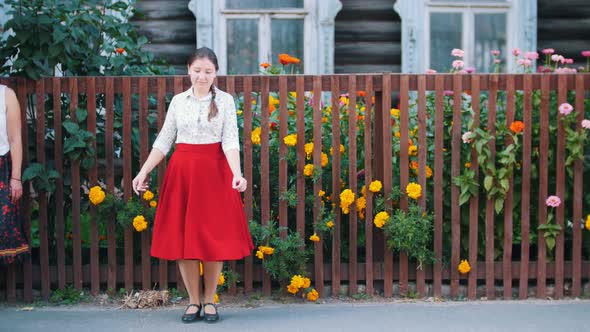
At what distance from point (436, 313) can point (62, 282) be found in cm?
226

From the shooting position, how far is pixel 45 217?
15.8 ft

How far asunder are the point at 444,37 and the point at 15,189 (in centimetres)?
433

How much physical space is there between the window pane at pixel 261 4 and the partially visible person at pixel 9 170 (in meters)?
3.07

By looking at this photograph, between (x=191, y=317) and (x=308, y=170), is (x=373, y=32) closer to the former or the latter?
(x=308, y=170)

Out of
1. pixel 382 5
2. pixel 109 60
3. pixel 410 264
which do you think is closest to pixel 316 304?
pixel 410 264

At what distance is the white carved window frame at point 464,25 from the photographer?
7.14 meters

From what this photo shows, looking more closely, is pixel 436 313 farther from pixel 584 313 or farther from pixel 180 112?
pixel 180 112

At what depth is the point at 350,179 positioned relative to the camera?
479cm

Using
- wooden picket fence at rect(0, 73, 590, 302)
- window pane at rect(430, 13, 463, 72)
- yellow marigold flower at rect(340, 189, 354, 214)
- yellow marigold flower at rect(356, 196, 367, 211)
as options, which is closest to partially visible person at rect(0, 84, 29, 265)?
wooden picket fence at rect(0, 73, 590, 302)

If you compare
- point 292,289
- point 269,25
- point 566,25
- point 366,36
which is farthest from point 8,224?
point 566,25

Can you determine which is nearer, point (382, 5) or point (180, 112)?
point (180, 112)

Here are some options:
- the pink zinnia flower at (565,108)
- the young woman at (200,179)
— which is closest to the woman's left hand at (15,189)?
the young woman at (200,179)

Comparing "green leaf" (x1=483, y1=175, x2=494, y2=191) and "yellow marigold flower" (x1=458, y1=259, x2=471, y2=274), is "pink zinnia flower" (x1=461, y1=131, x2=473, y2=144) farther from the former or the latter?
"yellow marigold flower" (x1=458, y1=259, x2=471, y2=274)

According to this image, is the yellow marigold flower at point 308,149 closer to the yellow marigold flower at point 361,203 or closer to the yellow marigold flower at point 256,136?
the yellow marigold flower at point 256,136
